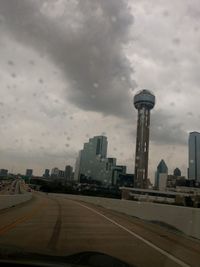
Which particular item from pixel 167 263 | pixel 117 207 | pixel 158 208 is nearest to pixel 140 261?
pixel 167 263

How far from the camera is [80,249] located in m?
12.0

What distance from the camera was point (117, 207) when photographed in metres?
40.7

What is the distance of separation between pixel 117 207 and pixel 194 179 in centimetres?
9462

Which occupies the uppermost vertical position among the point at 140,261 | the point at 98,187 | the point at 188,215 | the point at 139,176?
the point at 139,176

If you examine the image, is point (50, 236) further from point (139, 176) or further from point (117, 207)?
point (139, 176)

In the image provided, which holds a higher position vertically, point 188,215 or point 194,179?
point 194,179

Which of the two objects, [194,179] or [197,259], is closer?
[197,259]

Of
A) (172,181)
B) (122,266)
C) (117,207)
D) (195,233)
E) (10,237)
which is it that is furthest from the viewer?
(172,181)

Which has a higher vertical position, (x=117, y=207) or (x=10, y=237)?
(x=117, y=207)

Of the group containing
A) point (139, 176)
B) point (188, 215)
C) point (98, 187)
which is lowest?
point (188, 215)

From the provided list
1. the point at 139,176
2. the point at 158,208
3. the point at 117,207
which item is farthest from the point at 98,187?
the point at 158,208

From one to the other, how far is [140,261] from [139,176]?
606 ft

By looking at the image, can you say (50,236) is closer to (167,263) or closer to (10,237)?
(10,237)

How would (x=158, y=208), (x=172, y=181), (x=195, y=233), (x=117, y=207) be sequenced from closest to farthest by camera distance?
(x=195, y=233), (x=158, y=208), (x=117, y=207), (x=172, y=181)
